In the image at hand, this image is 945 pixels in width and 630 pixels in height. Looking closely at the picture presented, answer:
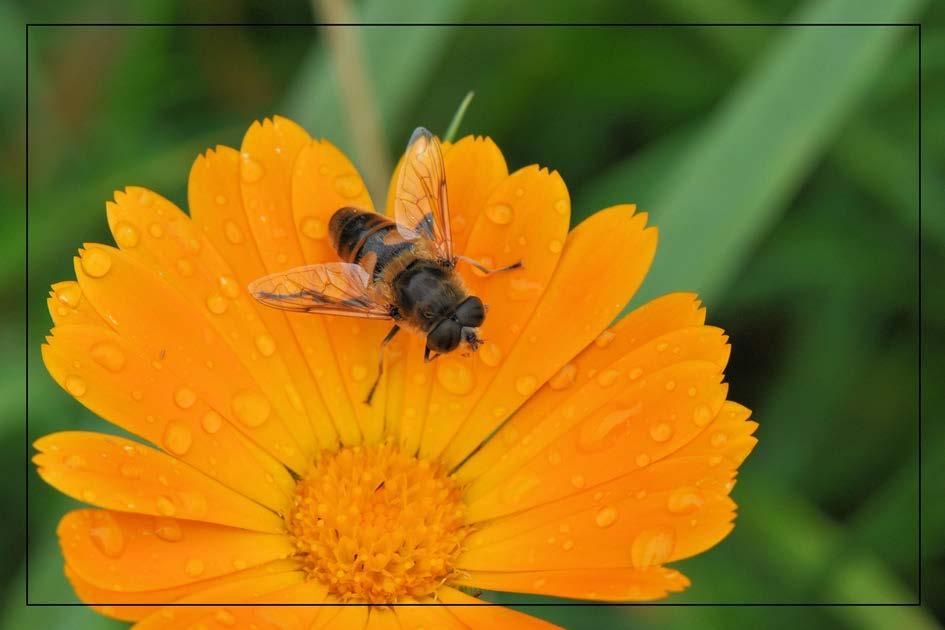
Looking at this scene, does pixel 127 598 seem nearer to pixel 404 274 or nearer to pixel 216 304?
pixel 216 304

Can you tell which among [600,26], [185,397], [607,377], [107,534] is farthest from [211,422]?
[600,26]

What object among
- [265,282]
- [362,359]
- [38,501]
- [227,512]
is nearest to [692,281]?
[362,359]

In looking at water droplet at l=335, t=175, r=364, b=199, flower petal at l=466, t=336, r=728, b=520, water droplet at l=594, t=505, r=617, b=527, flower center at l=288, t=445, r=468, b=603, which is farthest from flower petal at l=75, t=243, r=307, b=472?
water droplet at l=594, t=505, r=617, b=527

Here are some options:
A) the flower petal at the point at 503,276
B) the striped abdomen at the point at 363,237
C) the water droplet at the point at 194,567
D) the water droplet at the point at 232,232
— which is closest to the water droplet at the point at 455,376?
the flower petal at the point at 503,276

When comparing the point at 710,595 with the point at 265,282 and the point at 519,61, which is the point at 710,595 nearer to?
the point at 265,282

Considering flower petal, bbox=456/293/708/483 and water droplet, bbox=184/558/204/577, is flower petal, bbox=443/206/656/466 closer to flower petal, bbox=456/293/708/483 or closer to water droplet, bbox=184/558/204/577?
flower petal, bbox=456/293/708/483

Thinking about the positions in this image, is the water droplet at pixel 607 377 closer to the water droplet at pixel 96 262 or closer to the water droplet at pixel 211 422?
the water droplet at pixel 211 422
